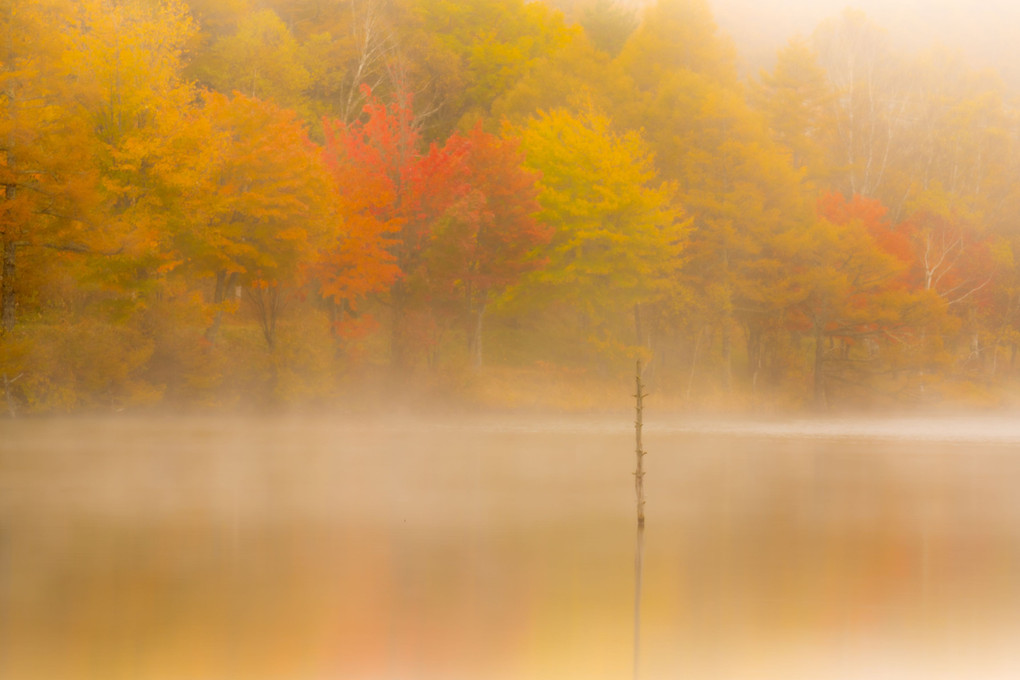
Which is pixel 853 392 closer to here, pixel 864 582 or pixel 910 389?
pixel 910 389

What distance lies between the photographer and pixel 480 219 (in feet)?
177

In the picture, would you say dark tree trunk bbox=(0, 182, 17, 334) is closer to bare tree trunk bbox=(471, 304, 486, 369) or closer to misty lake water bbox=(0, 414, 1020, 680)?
misty lake water bbox=(0, 414, 1020, 680)

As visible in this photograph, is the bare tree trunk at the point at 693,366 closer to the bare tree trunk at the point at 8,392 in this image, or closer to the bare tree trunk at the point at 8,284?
the bare tree trunk at the point at 8,392

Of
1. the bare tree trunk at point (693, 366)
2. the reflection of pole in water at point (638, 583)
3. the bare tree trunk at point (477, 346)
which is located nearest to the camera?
the reflection of pole in water at point (638, 583)

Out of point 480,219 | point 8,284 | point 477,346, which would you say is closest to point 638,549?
point 8,284

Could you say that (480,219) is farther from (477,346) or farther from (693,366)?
(693,366)

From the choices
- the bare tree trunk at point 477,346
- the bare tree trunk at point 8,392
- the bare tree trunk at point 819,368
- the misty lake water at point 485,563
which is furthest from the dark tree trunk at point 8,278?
the bare tree trunk at point 819,368

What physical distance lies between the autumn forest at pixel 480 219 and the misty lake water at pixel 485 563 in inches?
346

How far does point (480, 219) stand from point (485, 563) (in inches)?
1283

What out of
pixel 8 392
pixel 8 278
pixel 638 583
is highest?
pixel 8 278

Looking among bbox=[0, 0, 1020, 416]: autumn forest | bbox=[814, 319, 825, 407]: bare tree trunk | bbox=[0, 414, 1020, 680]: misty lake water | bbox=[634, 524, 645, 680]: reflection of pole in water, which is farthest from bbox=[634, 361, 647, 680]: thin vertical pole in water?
bbox=[814, 319, 825, 407]: bare tree trunk

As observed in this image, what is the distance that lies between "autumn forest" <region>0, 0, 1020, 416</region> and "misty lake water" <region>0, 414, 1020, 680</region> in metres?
8.78

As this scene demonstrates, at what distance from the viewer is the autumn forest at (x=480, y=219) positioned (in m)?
46.3

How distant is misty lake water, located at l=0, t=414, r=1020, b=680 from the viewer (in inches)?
659
